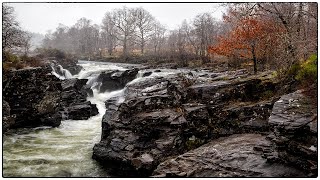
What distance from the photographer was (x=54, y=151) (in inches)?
571

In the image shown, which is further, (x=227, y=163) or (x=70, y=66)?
(x=70, y=66)

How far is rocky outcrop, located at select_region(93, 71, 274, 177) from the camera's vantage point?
12453 millimetres

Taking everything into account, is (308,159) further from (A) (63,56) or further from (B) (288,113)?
(A) (63,56)

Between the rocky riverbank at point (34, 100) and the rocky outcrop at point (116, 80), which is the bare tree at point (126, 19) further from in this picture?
the rocky riverbank at point (34, 100)

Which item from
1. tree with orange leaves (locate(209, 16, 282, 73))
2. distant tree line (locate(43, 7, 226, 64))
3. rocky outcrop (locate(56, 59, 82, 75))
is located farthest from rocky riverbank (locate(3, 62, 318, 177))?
distant tree line (locate(43, 7, 226, 64))

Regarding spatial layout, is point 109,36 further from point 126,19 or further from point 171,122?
point 171,122

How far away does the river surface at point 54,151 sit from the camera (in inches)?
492

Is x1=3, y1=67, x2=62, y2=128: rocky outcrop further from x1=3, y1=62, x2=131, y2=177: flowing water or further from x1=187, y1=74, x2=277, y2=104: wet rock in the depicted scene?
x1=187, y1=74, x2=277, y2=104: wet rock

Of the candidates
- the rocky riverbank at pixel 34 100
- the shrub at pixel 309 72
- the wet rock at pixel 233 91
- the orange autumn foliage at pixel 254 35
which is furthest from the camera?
the orange autumn foliage at pixel 254 35

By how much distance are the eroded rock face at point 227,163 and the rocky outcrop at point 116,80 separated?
16795 millimetres

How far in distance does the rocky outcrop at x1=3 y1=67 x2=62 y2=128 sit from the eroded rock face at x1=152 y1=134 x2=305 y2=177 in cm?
973

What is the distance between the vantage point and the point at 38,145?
15523mm

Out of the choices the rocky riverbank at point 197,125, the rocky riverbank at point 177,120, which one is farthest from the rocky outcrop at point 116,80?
the rocky riverbank at point 177,120

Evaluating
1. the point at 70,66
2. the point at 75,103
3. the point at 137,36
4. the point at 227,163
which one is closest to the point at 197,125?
the point at 227,163
